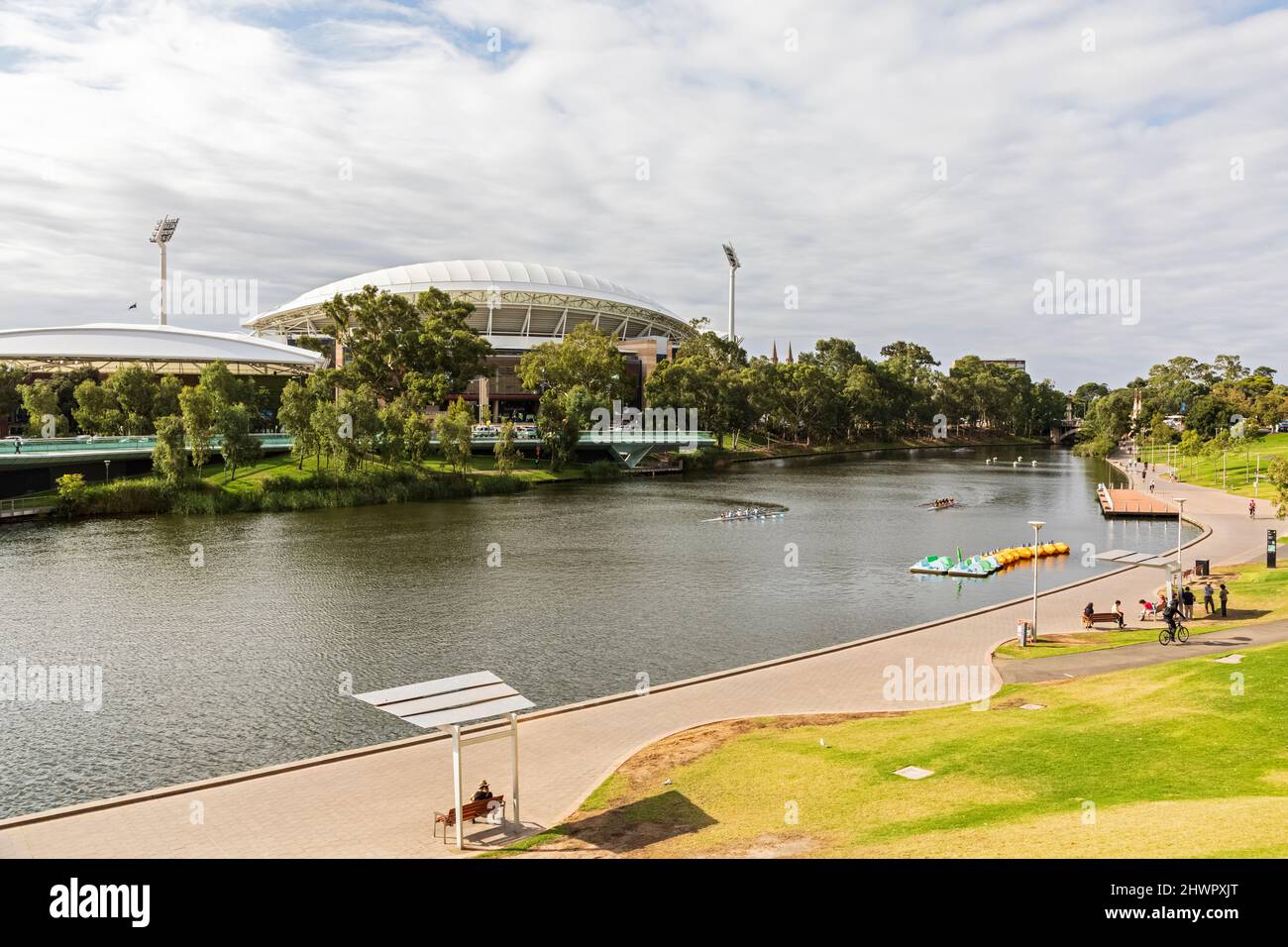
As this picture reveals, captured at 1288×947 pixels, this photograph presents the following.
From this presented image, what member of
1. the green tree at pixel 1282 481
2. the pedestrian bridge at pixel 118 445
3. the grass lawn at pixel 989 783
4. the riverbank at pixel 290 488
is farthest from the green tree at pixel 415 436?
the green tree at pixel 1282 481

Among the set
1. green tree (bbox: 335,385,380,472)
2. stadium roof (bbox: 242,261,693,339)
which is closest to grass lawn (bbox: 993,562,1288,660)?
green tree (bbox: 335,385,380,472)

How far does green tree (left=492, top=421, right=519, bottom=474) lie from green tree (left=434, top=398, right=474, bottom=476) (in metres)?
4.29

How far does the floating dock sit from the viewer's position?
69.7m

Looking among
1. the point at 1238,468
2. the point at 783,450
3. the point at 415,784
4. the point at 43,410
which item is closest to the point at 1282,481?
the point at 415,784

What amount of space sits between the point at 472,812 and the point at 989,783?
9586mm

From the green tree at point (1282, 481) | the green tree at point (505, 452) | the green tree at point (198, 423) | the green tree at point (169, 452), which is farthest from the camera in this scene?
the green tree at point (505, 452)

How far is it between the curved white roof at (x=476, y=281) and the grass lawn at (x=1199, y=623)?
132m

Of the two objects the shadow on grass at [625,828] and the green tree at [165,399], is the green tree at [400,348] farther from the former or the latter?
the shadow on grass at [625,828]

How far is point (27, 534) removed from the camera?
179ft

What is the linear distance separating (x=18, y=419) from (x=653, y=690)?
11366 centimetres

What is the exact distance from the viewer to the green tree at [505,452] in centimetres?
8931

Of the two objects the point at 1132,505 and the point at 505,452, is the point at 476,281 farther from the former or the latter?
the point at 1132,505

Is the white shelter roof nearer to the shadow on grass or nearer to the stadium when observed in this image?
the shadow on grass
